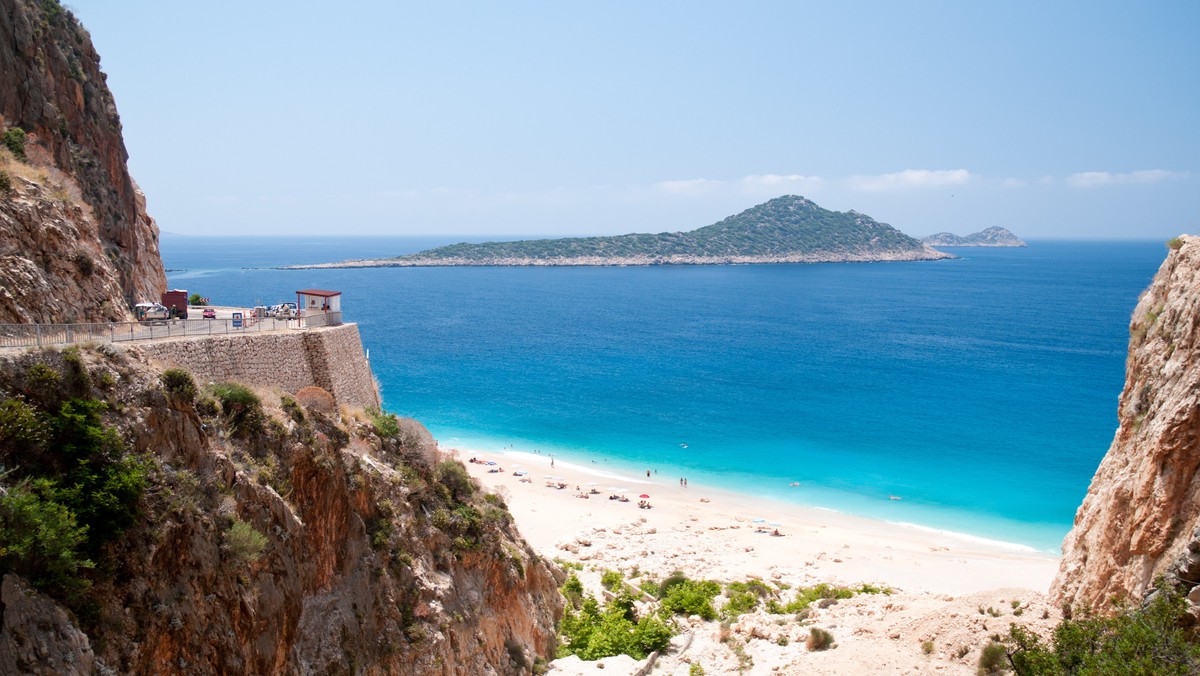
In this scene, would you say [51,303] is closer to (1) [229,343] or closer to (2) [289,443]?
(1) [229,343]

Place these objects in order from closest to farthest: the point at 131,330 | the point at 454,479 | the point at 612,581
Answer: the point at 131,330 < the point at 454,479 < the point at 612,581

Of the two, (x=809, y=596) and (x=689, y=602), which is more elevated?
(x=689, y=602)

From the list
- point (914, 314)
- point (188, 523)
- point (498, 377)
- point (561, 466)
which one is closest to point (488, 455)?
point (561, 466)

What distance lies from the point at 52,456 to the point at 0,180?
8.68 metres

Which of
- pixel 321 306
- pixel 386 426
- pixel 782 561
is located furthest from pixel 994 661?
pixel 321 306

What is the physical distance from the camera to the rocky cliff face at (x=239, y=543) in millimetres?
11258

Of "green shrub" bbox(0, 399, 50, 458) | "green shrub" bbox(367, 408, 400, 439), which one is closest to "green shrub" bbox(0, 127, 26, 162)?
"green shrub" bbox(367, 408, 400, 439)

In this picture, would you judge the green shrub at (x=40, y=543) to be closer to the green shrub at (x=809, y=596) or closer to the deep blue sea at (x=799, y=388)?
the green shrub at (x=809, y=596)

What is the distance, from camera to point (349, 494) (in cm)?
1873

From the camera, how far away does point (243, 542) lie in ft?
46.5

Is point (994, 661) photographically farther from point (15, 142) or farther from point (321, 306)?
point (15, 142)

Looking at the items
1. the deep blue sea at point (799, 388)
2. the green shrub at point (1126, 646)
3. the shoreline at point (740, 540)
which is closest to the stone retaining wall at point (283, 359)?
the shoreline at point (740, 540)

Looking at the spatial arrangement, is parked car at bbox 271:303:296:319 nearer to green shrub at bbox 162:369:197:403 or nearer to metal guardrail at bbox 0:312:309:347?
metal guardrail at bbox 0:312:309:347

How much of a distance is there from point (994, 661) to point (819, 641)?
6.21m
